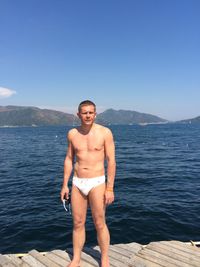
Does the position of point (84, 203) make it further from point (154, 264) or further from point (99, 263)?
point (154, 264)

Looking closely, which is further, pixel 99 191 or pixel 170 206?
pixel 170 206

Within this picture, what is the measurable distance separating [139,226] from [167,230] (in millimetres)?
1446

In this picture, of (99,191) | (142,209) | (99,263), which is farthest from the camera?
(142,209)

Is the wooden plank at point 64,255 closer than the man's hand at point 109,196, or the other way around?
the man's hand at point 109,196

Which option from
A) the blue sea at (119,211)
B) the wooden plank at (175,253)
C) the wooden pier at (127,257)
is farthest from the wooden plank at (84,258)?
the blue sea at (119,211)

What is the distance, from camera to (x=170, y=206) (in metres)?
17.5

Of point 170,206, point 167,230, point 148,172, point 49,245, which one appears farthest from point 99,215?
point 148,172

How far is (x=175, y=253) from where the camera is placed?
7.07 meters

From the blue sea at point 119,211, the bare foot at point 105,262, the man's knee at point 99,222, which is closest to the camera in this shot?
the man's knee at point 99,222

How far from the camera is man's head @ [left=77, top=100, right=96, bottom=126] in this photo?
18.8 ft

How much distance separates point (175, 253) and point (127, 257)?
50.5 inches

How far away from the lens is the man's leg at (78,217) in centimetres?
605

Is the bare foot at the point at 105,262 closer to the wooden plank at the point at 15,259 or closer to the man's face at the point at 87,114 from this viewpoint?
the wooden plank at the point at 15,259

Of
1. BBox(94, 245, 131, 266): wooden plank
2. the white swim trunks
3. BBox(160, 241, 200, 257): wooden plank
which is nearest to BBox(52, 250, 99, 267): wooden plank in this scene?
BBox(94, 245, 131, 266): wooden plank
